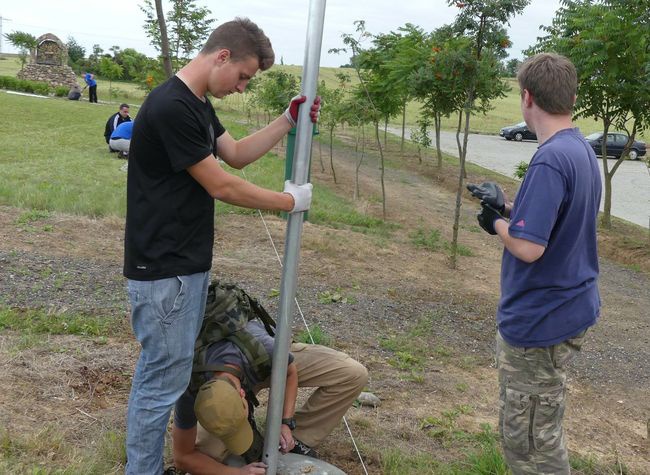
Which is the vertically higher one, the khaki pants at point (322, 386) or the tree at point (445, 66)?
the tree at point (445, 66)

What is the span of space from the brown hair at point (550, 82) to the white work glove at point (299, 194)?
3.05 ft

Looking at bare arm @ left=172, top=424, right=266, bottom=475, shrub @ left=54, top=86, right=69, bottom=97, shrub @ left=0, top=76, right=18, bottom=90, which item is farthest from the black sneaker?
shrub @ left=0, top=76, right=18, bottom=90

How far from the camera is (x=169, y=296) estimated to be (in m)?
2.52

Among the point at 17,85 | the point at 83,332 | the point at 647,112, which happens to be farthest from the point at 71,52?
the point at 83,332

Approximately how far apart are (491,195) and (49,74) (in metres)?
48.9

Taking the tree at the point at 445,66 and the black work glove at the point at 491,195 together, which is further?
the tree at the point at 445,66

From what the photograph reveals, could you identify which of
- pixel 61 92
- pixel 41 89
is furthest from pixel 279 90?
pixel 41 89

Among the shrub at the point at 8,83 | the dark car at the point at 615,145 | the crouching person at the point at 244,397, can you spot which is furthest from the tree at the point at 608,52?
the shrub at the point at 8,83

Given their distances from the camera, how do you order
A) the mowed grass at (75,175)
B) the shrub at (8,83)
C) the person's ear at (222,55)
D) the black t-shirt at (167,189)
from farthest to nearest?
the shrub at (8,83) < the mowed grass at (75,175) < the person's ear at (222,55) < the black t-shirt at (167,189)

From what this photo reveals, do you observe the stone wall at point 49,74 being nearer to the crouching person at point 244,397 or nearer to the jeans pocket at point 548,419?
the crouching person at point 244,397

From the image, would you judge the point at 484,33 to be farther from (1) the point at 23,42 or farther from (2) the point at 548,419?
(1) the point at 23,42

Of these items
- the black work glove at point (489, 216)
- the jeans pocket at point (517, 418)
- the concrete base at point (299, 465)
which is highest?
the black work glove at point (489, 216)

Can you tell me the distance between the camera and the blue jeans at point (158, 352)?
2.52 metres

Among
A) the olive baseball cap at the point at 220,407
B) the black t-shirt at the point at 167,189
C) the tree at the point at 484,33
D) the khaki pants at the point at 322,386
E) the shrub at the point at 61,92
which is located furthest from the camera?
the shrub at the point at 61,92
